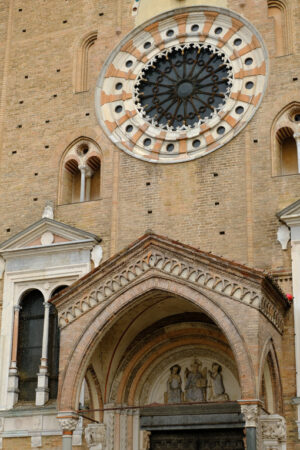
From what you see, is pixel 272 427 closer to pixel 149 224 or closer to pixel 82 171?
pixel 149 224

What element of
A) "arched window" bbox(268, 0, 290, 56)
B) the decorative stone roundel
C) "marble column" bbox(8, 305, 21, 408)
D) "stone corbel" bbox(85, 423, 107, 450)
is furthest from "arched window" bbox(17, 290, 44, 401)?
"arched window" bbox(268, 0, 290, 56)

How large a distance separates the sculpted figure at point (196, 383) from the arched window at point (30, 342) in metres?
3.37

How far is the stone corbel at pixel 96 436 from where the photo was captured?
17.0 m

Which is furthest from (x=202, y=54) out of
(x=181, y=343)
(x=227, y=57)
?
(x=181, y=343)

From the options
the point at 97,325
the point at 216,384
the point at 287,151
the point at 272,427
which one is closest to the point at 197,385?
the point at 216,384

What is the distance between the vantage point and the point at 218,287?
49.4 ft

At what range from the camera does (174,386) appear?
1770 centimetres

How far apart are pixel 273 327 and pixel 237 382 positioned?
202 centimetres

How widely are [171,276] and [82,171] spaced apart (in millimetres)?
5191

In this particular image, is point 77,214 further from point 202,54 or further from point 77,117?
point 202,54

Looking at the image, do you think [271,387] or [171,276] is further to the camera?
[271,387]

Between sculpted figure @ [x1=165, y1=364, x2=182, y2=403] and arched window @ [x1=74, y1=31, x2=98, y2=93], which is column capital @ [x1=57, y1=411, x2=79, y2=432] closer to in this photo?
sculpted figure @ [x1=165, y1=364, x2=182, y2=403]

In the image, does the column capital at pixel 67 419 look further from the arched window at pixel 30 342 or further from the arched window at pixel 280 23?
the arched window at pixel 280 23

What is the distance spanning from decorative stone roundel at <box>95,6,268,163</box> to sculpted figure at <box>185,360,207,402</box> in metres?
4.54
